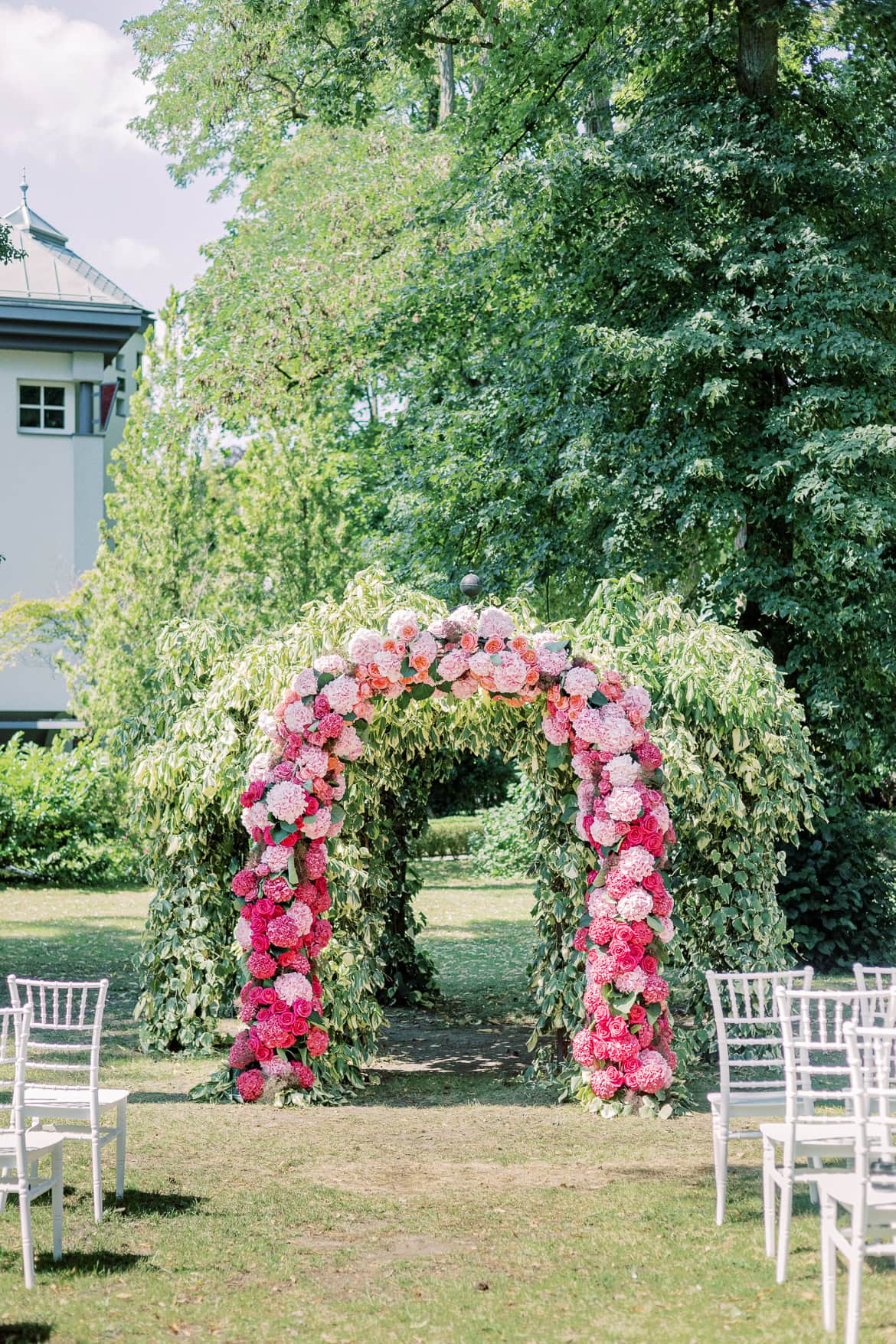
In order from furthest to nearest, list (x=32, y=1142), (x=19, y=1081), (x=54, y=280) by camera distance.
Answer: (x=54, y=280) < (x=32, y=1142) < (x=19, y=1081)

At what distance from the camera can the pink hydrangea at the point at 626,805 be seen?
27.4 ft

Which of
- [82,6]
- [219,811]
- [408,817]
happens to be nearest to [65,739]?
[82,6]

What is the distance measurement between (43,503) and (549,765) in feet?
79.8

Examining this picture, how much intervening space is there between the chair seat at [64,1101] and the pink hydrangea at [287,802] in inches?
92.7

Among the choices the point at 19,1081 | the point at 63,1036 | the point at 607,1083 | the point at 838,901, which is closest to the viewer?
the point at 19,1081

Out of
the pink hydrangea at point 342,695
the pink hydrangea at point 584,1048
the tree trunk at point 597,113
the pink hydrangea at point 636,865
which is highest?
the tree trunk at point 597,113

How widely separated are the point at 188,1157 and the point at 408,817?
4854 mm

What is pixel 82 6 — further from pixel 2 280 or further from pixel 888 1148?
pixel 888 1148

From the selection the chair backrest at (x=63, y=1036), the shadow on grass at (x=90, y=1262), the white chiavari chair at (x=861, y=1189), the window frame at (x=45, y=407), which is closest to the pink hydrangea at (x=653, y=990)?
the chair backrest at (x=63, y=1036)

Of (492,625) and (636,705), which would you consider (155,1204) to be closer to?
(492,625)

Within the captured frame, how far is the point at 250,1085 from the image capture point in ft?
28.5

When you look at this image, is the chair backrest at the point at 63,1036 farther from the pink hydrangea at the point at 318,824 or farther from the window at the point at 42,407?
the window at the point at 42,407

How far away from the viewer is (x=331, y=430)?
28.2 meters

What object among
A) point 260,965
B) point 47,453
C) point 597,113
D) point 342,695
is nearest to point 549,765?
point 342,695
